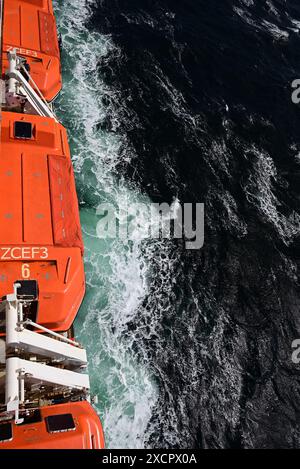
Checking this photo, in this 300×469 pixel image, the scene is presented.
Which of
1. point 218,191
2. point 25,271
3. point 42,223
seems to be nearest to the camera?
point 25,271

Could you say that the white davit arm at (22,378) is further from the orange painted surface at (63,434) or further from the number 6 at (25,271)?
the number 6 at (25,271)

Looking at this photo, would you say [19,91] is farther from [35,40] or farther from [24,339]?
[24,339]

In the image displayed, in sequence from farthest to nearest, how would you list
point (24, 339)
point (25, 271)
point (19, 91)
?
point (19, 91), point (25, 271), point (24, 339)

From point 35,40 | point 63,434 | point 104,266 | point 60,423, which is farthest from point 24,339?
point 35,40

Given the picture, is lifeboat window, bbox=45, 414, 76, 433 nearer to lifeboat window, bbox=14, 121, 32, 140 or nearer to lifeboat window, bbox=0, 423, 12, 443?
lifeboat window, bbox=0, 423, 12, 443

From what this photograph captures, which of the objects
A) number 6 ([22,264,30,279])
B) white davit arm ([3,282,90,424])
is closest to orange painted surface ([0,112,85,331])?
number 6 ([22,264,30,279])
